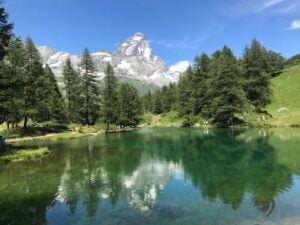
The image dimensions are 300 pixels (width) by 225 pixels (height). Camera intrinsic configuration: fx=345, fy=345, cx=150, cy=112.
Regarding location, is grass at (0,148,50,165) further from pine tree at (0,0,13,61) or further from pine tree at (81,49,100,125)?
pine tree at (81,49,100,125)

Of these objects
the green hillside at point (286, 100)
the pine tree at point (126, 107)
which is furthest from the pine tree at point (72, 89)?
the green hillside at point (286, 100)

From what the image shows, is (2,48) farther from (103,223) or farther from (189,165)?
(103,223)

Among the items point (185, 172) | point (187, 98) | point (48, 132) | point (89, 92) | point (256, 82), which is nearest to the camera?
point (185, 172)

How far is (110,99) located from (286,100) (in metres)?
50.5

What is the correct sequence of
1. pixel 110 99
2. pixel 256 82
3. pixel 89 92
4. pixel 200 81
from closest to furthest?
1. pixel 89 92
2. pixel 256 82
3. pixel 110 99
4. pixel 200 81

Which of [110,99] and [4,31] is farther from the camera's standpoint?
[110,99]

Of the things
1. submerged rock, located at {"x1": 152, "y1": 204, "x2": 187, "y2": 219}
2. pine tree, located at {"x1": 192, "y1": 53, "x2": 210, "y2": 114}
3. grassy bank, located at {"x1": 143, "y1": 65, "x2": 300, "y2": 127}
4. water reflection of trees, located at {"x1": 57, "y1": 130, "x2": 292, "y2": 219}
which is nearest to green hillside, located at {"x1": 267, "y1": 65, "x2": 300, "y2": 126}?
grassy bank, located at {"x1": 143, "y1": 65, "x2": 300, "y2": 127}

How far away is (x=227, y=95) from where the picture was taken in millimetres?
92938

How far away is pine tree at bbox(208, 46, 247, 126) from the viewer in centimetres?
9144

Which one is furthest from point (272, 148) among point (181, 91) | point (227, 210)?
point (181, 91)

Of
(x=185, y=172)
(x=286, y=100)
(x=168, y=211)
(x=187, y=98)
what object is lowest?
(x=168, y=211)

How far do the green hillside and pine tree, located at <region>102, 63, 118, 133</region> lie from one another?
139ft

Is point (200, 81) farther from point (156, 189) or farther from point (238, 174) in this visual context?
point (156, 189)

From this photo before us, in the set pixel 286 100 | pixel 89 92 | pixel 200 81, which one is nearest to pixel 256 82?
pixel 286 100
